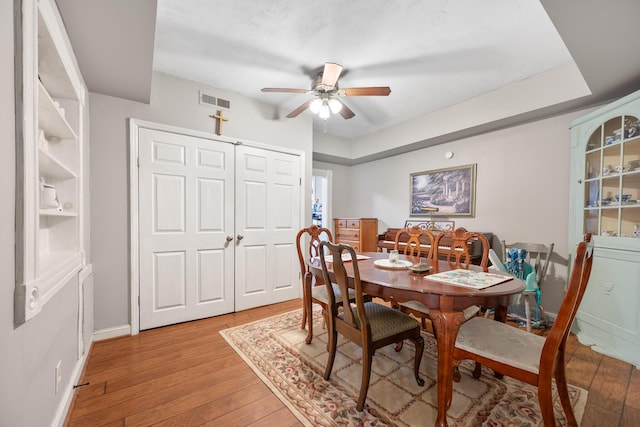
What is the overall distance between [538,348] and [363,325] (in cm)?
89

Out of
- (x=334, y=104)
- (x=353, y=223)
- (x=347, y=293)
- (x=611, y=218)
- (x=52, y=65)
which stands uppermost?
(x=334, y=104)

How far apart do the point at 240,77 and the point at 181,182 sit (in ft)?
4.23

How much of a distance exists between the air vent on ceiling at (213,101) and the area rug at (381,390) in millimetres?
2561

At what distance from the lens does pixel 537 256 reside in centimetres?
290

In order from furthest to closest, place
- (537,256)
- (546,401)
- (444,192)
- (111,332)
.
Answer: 1. (444,192)
2. (537,256)
3. (111,332)
4. (546,401)

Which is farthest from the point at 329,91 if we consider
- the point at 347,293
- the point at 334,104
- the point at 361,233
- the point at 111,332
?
the point at 111,332

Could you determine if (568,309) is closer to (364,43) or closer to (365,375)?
(365,375)

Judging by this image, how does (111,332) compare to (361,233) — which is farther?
(361,233)

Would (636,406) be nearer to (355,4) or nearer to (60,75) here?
(355,4)

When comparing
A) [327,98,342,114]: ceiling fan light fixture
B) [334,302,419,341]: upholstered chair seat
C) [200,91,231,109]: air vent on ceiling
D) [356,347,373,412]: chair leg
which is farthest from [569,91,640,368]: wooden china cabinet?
[200,91,231,109]: air vent on ceiling

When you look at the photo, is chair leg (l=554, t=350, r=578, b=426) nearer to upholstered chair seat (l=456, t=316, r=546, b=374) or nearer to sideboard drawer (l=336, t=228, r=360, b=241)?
upholstered chair seat (l=456, t=316, r=546, b=374)

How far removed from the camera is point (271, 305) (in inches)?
134

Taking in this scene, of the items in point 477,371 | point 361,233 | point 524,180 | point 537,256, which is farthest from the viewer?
point 361,233

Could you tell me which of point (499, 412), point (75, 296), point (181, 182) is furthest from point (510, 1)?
point (75, 296)
